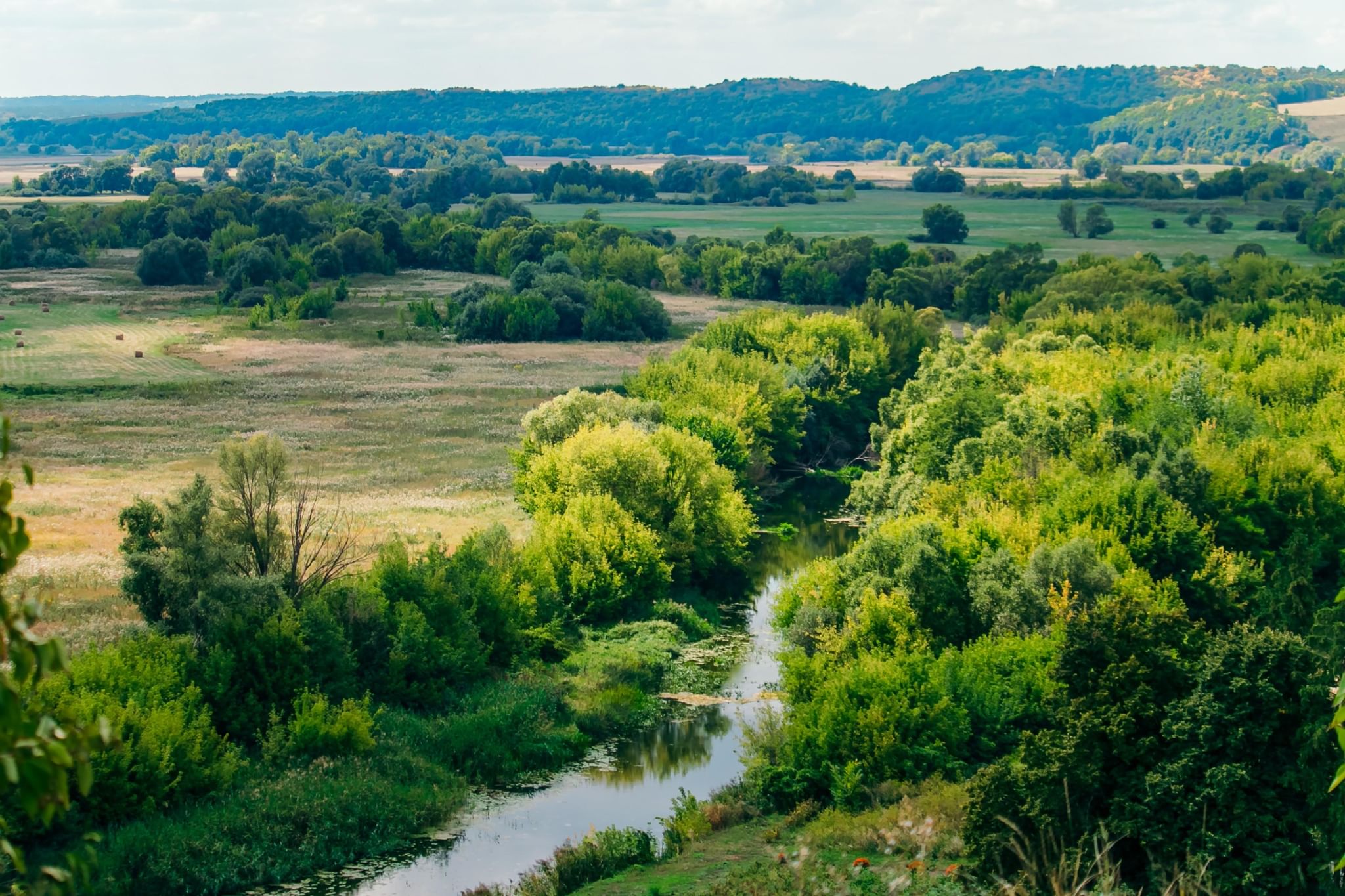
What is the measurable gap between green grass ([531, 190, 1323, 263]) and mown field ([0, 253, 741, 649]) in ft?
101

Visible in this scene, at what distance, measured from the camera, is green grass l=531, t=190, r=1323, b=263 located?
11619 centimetres

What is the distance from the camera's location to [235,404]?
2901 inches

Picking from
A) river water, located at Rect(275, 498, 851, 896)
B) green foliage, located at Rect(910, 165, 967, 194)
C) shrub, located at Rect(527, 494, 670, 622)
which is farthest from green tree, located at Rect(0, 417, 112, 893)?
green foliage, located at Rect(910, 165, 967, 194)

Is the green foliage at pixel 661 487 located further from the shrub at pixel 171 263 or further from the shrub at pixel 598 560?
the shrub at pixel 171 263

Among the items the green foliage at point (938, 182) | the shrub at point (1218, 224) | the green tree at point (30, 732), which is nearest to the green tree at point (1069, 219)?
the shrub at point (1218, 224)

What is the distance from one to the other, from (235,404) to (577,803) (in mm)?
47588

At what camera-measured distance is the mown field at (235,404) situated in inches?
1969

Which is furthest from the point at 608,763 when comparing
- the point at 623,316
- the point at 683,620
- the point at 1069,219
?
the point at 1069,219

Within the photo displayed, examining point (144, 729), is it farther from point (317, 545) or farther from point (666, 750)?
point (317, 545)

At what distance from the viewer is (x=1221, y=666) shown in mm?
24500

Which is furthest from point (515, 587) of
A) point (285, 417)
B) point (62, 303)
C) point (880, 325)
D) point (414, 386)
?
point (62, 303)

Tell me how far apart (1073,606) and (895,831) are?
10.6 m

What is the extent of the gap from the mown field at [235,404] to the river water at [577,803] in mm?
11662

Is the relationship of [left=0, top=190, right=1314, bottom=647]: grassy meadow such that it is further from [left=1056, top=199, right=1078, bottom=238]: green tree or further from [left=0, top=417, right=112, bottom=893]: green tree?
[left=0, top=417, right=112, bottom=893]: green tree
